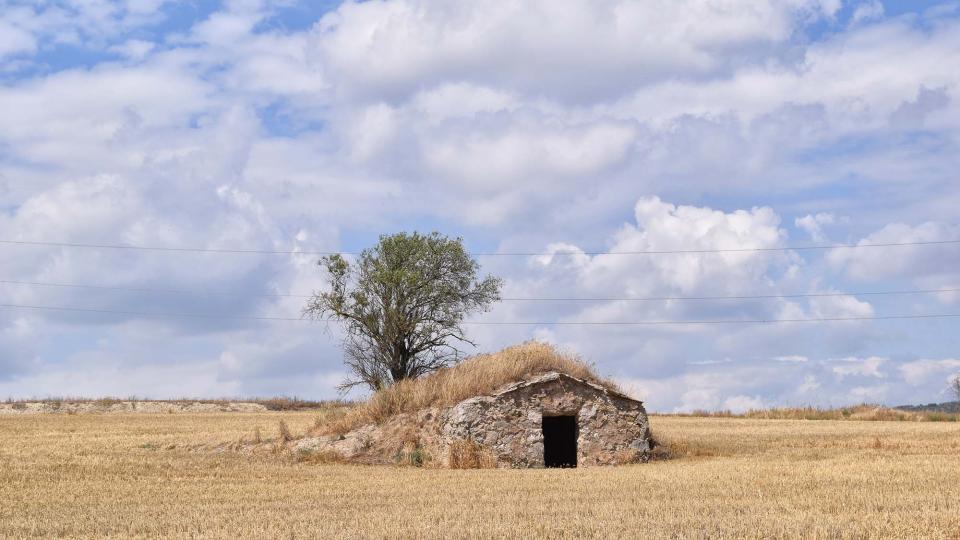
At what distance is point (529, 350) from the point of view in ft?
119

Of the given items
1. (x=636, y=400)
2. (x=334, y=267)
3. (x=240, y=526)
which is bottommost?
(x=240, y=526)

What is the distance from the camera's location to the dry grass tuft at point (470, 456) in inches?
1300

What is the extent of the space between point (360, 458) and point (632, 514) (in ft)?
57.4

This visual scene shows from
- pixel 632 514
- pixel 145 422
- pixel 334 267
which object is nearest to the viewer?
pixel 632 514

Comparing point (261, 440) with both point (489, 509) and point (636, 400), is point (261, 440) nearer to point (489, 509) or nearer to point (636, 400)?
point (636, 400)

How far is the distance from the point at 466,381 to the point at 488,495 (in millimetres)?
11988

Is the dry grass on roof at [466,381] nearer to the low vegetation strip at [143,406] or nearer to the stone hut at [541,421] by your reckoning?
the stone hut at [541,421]

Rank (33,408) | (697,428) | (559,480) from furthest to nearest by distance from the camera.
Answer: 1. (33,408)
2. (697,428)
3. (559,480)

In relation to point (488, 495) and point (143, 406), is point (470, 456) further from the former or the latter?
point (143, 406)

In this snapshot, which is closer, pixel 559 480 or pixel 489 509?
pixel 489 509

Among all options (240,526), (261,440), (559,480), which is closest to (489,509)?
(240,526)

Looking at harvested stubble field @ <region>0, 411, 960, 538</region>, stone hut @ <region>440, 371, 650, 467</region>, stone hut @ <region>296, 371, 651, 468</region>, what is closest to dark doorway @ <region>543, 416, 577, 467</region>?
stone hut @ <region>296, 371, 651, 468</region>

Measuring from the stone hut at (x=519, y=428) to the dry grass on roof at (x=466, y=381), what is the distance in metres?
0.44

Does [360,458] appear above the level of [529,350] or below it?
below
